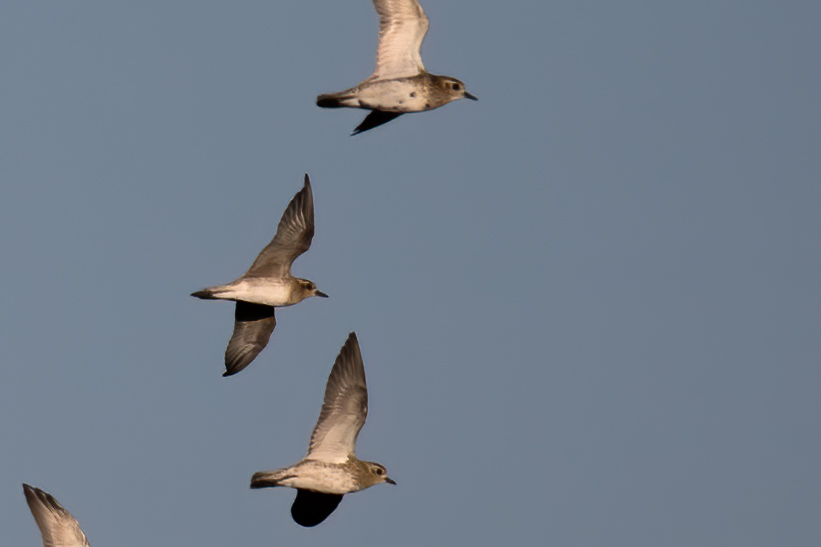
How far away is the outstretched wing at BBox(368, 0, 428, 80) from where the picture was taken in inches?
1063

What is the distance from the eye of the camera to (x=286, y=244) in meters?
28.4

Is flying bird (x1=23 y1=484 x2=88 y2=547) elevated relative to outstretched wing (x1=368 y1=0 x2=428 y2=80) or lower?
lower

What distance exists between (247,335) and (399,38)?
20.9ft

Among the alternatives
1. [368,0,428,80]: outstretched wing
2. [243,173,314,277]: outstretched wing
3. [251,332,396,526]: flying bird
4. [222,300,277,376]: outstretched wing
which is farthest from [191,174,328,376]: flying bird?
[368,0,428,80]: outstretched wing

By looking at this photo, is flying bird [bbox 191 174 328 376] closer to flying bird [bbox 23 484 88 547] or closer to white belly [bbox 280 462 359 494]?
white belly [bbox 280 462 359 494]

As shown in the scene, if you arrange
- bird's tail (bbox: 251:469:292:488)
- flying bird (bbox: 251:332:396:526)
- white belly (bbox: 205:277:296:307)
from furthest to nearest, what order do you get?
white belly (bbox: 205:277:296:307) < flying bird (bbox: 251:332:396:526) < bird's tail (bbox: 251:469:292:488)

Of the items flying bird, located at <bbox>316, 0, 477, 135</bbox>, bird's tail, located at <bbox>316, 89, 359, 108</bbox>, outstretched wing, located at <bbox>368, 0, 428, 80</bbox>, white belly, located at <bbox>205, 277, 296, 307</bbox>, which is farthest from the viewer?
white belly, located at <bbox>205, 277, 296, 307</bbox>

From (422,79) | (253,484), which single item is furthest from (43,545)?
(422,79)

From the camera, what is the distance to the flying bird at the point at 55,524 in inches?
941

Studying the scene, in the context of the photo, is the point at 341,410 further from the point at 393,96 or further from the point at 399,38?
the point at 399,38

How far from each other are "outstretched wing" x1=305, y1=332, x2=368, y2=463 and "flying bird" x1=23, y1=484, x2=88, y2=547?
12.9ft

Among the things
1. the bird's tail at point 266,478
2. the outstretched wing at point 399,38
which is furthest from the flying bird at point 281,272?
the bird's tail at point 266,478

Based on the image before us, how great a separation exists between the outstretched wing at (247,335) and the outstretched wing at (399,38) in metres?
5.31

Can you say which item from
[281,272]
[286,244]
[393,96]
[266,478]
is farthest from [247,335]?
[393,96]
